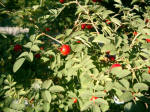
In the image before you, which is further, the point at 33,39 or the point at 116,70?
the point at 33,39

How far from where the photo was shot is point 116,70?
112 centimetres

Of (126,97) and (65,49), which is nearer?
(126,97)

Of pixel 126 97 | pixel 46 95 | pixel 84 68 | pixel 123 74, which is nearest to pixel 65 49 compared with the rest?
pixel 84 68

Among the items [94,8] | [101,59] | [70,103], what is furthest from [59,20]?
[70,103]

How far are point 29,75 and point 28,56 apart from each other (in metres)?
0.56

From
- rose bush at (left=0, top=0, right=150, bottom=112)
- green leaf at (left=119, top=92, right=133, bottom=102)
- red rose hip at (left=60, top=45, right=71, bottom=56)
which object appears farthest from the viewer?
red rose hip at (left=60, top=45, right=71, bottom=56)

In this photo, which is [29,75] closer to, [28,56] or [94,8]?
[28,56]

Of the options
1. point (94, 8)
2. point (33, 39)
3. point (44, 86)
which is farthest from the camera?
point (94, 8)

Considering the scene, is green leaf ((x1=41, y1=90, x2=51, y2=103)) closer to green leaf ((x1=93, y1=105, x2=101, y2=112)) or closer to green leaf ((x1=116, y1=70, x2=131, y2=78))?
green leaf ((x1=93, y1=105, x2=101, y2=112))

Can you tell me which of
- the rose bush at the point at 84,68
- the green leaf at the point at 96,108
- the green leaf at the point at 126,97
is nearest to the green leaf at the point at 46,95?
the rose bush at the point at 84,68

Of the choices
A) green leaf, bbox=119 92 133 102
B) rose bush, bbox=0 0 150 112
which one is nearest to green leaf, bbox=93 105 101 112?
rose bush, bbox=0 0 150 112

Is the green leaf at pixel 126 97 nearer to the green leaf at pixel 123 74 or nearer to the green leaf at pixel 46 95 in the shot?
the green leaf at pixel 123 74

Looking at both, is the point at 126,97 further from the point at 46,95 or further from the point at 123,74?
the point at 46,95

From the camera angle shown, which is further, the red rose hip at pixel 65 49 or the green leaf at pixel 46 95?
the red rose hip at pixel 65 49
